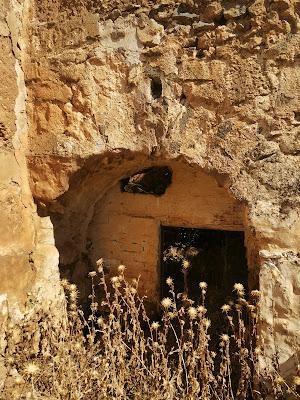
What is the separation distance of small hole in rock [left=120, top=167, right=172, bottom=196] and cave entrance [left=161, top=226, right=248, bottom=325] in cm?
79

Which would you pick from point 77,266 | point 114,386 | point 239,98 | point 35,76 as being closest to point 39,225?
point 77,266

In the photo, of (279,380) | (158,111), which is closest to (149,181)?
(158,111)

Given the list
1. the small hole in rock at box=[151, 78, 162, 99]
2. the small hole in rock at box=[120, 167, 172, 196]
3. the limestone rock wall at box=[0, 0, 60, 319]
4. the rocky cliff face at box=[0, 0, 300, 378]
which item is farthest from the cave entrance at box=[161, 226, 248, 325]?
the small hole in rock at box=[151, 78, 162, 99]

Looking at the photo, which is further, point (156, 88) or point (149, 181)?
point (149, 181)

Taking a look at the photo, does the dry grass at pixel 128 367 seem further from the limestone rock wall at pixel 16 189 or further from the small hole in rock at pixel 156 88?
the small hole in rock at pixel 156 88

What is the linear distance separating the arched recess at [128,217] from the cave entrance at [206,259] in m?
0.60

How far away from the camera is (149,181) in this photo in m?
4.14

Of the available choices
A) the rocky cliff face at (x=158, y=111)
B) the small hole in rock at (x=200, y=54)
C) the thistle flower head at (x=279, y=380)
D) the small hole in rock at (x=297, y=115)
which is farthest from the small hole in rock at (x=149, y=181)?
the thistle flower head at (x=279, y=380)

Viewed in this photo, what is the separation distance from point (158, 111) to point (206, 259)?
2.73 meters

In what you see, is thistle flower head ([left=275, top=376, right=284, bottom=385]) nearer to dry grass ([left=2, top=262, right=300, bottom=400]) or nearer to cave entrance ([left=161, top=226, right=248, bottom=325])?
dry grass ([left=2, top=262, right=300, bottom=400])

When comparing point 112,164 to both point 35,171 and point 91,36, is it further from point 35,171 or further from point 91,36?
point 91,36

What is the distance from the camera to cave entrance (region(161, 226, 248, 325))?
4848 millimetres

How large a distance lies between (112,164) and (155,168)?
0.83 m

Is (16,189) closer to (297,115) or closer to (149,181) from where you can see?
(149,181)
